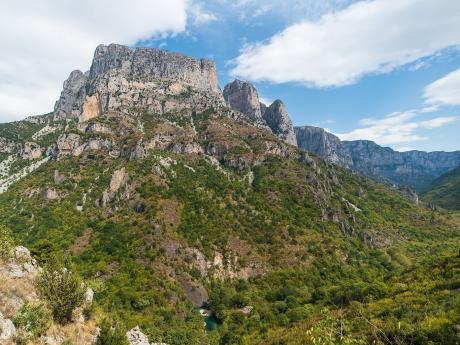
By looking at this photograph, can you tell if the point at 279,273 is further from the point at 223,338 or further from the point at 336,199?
the point at 336,199

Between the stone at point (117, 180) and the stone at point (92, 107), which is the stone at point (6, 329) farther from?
the stone at point (92, 107)

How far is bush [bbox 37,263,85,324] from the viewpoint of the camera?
21.4 m

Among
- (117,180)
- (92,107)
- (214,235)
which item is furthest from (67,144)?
(214,235)

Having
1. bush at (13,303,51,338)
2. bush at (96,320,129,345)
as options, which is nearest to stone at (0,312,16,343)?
bush at (13,303,51,338)

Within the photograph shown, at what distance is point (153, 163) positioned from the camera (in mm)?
128875

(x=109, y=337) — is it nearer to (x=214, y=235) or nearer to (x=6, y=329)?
(x=6, y=329)

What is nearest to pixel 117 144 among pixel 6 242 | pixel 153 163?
pixel 153 163

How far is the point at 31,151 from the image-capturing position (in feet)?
575

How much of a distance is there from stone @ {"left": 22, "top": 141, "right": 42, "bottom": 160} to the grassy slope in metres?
39.7

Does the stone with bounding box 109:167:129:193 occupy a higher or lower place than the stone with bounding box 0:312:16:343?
higher

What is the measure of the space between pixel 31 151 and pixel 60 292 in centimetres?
17871

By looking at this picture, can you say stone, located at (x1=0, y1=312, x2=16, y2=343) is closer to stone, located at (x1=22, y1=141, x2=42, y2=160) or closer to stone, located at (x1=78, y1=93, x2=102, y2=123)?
stone, located at (x1=22, y1=141, x2=42, y2=160)

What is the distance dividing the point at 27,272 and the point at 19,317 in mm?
7542

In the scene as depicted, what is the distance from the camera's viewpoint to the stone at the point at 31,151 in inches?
6865
